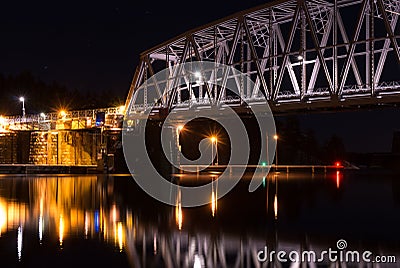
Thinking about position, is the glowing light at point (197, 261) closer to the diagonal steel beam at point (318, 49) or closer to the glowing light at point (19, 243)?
the glowing light at point (19, 243)

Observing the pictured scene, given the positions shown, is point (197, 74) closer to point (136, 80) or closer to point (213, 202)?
point (136, 80)

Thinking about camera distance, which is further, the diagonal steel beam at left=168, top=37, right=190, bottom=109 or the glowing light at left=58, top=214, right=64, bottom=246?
the diagonal steel beam at left=168, top=37, right=190, bottom=109

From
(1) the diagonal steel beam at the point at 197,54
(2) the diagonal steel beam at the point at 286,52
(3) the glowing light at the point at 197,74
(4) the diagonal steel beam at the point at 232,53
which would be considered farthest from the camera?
(3) the glowing light at the point at 197,74

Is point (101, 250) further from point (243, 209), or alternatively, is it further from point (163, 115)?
point (163, 115)

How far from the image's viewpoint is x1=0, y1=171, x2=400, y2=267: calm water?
18.5 m

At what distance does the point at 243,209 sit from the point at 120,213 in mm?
6847

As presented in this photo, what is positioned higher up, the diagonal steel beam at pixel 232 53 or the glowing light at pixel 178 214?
the diagonal steel beam at pixel 232 53

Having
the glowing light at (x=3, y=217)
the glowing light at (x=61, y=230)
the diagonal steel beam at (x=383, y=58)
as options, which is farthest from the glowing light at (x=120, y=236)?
the diagonal steel beam at (x=383, y=58)

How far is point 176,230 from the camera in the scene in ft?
79.2

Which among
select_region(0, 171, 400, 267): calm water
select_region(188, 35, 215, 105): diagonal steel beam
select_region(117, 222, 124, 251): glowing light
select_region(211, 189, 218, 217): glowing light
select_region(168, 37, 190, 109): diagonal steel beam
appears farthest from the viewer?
select_region(168, 37, 190, 109): diagonal steel beam

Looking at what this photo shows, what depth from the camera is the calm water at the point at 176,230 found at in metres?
18.5

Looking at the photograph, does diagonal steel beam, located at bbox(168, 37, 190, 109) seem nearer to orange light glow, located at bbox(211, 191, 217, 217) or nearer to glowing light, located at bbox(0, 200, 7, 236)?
orange light glow, located at bbox(211, 191, 217, 217)

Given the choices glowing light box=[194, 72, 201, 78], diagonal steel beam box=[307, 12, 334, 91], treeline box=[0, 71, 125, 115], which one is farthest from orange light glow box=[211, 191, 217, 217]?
treeline box=[0, 71, 125, 115]

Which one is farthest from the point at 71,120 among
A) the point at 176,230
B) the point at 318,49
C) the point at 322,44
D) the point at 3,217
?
the point at 176,230
